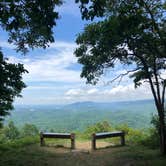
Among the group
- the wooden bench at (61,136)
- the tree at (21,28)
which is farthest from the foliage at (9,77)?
the wooden bench at (61,136)

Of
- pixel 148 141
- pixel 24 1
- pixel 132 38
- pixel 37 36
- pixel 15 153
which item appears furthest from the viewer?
pixel 148 141

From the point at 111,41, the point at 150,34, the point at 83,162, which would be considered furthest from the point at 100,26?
the point at 83,162

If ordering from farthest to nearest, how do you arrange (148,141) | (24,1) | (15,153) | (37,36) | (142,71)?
(148,141) → (15,153) → (142,71) → (37,36) → (24,1)

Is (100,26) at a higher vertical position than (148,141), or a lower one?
higher

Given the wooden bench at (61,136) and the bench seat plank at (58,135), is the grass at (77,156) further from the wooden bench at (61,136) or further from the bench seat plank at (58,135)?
the bench seat plank at (58,135)

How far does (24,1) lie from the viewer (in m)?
9.97

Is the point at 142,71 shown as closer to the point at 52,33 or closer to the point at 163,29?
the point at 163,29

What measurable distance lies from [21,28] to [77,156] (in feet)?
18.6

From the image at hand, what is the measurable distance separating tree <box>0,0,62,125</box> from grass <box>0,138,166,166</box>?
184 cm

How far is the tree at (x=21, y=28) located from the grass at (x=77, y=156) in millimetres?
1838

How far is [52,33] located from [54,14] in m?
1.30

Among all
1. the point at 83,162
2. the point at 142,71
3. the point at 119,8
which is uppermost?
the point at 119,8

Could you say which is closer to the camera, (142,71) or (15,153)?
(142,71)

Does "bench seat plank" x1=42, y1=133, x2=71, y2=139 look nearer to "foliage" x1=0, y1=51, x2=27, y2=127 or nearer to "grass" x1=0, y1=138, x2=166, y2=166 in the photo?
"grass" x1=0, y1=138, x2=166, y2=166
